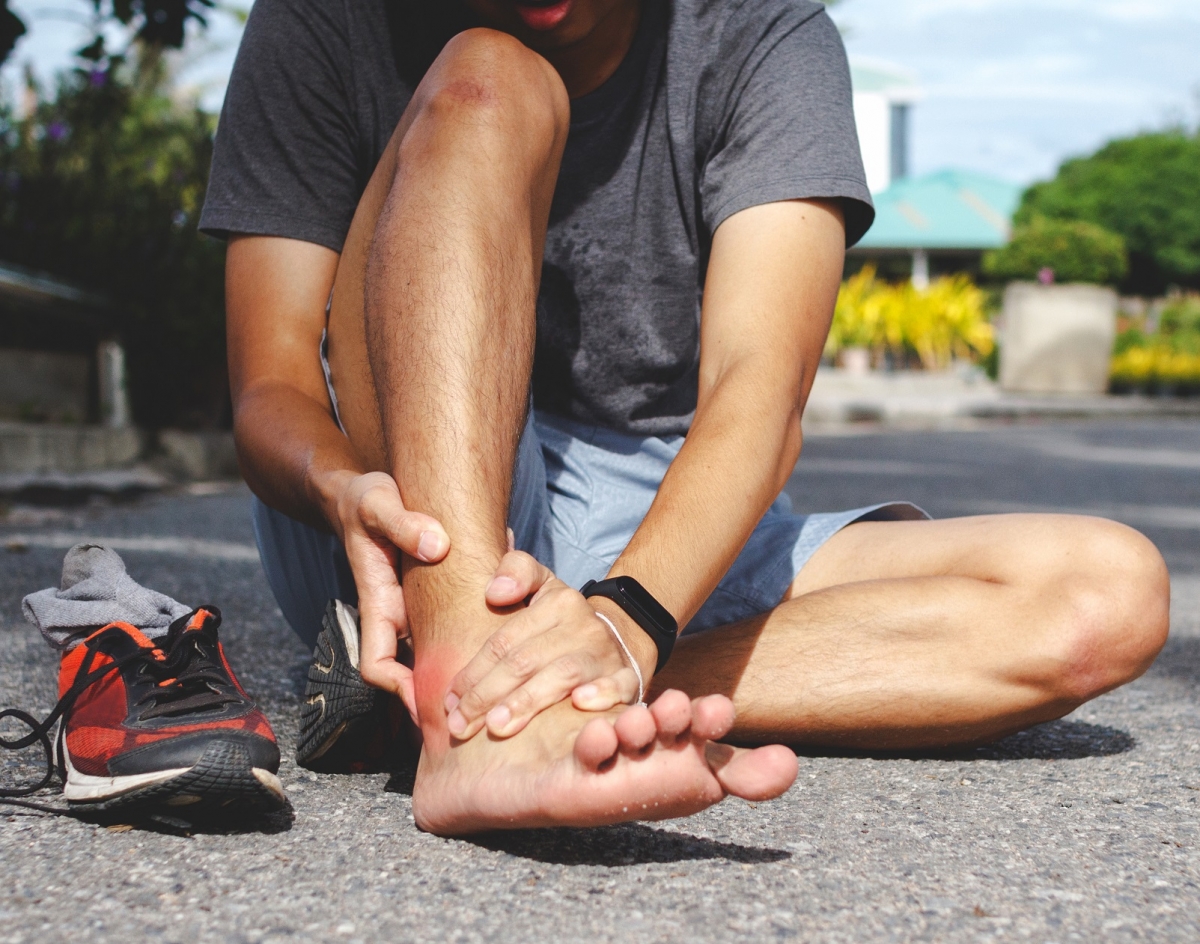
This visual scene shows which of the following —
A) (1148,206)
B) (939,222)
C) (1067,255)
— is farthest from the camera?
(939,222)

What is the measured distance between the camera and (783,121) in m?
1.60

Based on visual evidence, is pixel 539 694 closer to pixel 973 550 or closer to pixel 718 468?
pixel 718 468

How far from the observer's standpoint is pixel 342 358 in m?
1.47

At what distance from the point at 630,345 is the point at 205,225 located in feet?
1.92

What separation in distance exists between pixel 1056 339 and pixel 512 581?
13.5 m

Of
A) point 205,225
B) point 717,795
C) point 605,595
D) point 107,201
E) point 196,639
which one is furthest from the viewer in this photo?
point 107,201

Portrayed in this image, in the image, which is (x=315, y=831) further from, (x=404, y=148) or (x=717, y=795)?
(x=404, y=148)

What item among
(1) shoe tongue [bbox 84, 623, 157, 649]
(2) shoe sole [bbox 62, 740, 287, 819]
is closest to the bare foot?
(2) shoe sole [bbox 62, 740, 287, 819]

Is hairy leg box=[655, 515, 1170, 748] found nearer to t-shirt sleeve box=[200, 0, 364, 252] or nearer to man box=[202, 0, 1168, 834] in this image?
man box=[202, 0, 1168, 834]

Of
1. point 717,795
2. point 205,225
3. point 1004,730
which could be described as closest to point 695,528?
point 717,795

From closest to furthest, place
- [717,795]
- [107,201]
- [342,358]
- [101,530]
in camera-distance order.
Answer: [717,795] < [342,358] < [101,530] < [107,201]

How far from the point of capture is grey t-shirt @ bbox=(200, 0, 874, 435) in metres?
1.65

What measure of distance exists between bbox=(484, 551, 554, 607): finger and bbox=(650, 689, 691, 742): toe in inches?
7.0

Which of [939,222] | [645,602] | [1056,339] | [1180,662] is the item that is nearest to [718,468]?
[645,602]
